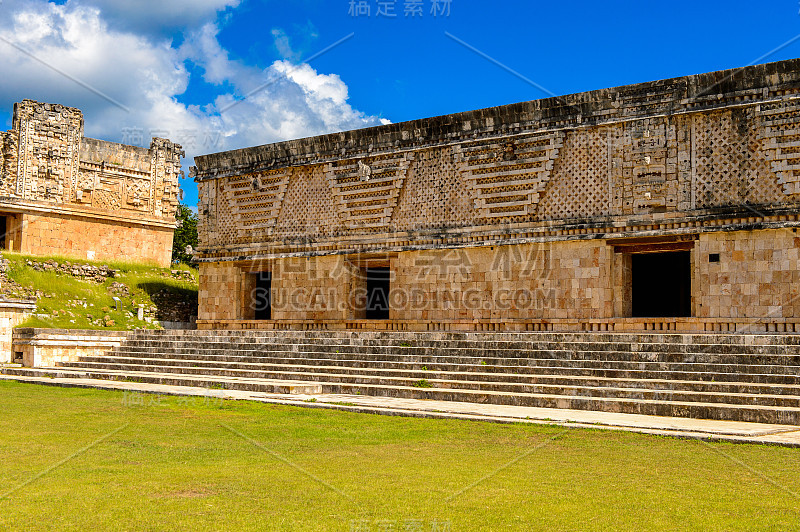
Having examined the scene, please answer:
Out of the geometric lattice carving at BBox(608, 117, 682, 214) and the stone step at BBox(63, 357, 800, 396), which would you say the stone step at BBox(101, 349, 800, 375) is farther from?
the geometric lattice carving at BBox(608, 117, 682, 214)

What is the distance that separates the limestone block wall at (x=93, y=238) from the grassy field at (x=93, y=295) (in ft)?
3.49

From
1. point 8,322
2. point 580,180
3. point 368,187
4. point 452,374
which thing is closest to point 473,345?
point 452,374

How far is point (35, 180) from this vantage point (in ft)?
87.5

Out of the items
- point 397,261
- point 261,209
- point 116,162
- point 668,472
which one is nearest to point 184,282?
point 116,162

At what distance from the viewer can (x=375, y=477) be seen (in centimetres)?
538

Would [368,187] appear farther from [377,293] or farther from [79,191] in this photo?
[79,191]

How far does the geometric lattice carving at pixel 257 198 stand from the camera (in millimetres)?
20562

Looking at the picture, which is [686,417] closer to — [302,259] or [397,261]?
[397,261]

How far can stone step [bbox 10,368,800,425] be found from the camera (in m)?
8.77

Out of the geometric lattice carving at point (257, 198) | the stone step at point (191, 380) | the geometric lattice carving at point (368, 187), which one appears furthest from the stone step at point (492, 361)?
the geometric lattice carving at point (257, 198)

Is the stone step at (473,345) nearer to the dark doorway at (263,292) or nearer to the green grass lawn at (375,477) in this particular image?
the dark doorway at (263,292)

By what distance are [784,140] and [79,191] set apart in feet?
74.2

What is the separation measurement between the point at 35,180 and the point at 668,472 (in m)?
25.7

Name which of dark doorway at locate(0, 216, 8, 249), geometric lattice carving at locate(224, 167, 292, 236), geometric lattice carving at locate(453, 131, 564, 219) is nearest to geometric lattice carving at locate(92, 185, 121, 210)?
dark doorway at locate(0, 216, 8, 249)
